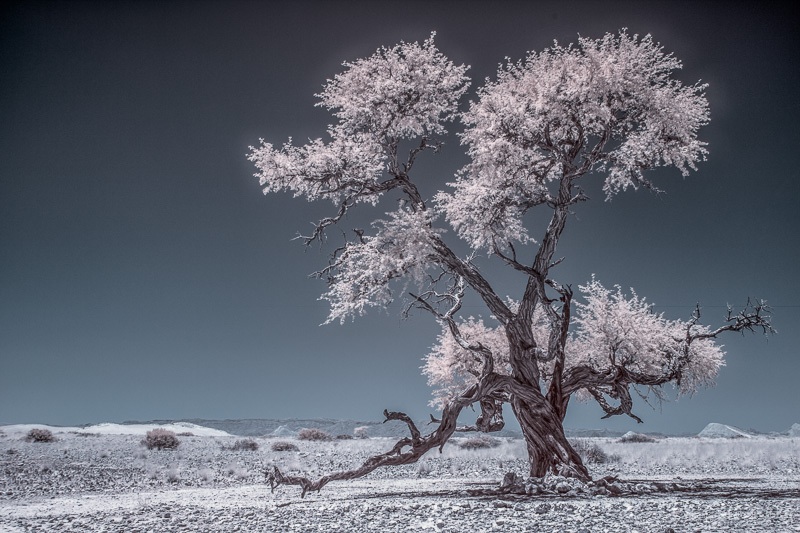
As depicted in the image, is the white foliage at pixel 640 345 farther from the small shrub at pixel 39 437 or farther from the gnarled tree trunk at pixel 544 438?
the small shrub at pixel 39 437

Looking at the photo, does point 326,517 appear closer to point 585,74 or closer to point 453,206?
point 453,206

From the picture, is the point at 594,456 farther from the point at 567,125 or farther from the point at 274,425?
the point at 274,425

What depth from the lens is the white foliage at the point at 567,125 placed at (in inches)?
556

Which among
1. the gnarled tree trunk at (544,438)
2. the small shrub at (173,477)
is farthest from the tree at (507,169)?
the small shrub at (173,477)

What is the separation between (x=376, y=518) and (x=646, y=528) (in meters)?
3.58

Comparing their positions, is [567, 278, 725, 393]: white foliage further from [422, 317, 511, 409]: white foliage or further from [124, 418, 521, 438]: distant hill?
[124, 418, 521, 438]: distant hill

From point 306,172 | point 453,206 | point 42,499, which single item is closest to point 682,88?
point 453,206

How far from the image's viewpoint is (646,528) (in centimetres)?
746

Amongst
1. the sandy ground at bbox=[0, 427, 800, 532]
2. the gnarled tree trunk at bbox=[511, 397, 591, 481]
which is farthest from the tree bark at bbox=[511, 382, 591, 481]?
the sandy ground at bbox=[0, 427, 800, 532]

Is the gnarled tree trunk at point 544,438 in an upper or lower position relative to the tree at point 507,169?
lower

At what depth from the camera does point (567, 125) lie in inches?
573

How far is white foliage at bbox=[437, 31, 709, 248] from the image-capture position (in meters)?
14.1

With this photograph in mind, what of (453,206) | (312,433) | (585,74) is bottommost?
(312,433)

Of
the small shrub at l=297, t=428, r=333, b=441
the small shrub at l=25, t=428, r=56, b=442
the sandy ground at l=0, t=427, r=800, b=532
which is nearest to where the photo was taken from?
the sandy ground at l=0, t=427, r=800, b=532
